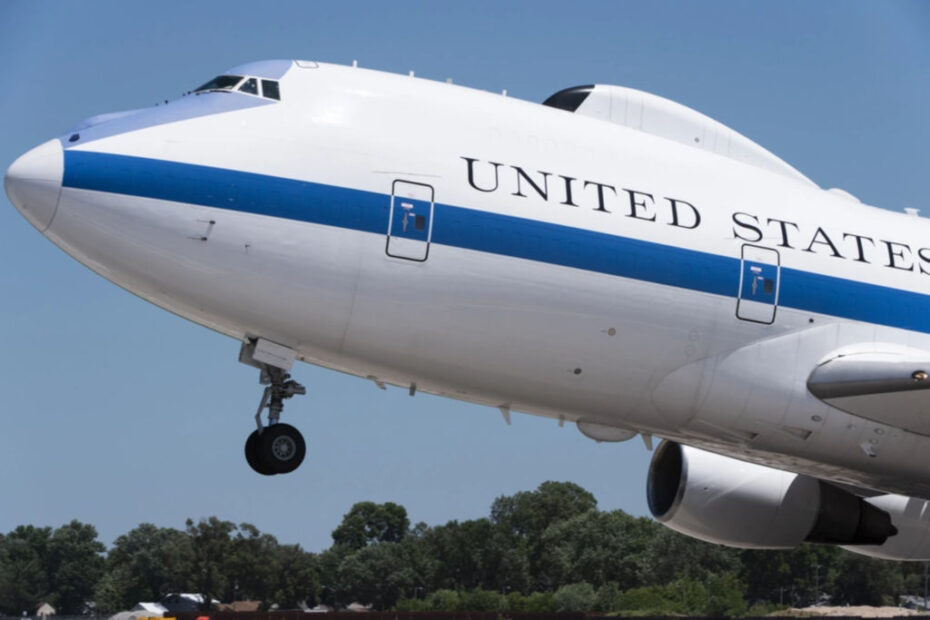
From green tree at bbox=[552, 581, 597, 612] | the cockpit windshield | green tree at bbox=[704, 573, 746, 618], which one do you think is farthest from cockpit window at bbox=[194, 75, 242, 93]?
green tree at bbox=[552, 581, 597, 612]

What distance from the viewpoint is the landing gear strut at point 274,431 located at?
15.9m

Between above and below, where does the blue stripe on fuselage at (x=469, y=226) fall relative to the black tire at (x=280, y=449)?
above

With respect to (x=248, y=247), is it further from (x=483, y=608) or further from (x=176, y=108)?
(x=483, y=608)

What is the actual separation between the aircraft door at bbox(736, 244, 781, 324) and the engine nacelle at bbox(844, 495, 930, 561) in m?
6.97

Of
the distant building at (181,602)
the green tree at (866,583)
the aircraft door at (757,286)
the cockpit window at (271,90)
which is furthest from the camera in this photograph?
the green tree at (866,583)

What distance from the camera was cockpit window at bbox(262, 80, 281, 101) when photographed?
15.9 metres

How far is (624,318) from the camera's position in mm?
16250

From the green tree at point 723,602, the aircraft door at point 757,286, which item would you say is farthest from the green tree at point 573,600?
the aircraft door at point 757,286

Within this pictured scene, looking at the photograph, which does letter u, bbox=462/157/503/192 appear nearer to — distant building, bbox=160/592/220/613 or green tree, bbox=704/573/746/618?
green tree, bbox=704/573/746/618

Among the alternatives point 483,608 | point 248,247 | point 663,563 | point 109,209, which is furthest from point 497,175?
point 663,563

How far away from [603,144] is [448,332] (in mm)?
3297

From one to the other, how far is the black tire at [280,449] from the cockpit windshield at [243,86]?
3863 millimetres

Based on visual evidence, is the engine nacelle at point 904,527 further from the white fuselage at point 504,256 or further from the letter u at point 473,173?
the letter u at point 473,173

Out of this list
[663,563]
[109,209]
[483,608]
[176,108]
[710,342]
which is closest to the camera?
[109,209]
